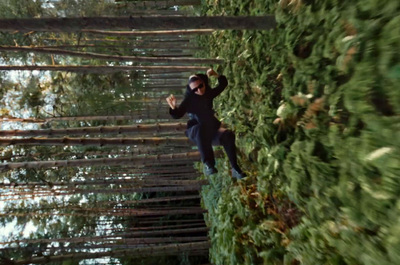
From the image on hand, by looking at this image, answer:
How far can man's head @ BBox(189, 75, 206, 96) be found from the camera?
3.95 meters

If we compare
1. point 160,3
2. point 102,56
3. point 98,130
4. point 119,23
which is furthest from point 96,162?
point 160,3

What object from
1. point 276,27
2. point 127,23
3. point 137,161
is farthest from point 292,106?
point 137,161

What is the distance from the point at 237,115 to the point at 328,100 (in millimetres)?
2509

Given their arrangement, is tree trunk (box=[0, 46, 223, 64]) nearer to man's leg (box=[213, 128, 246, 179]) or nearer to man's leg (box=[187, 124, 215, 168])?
man's leg (box=[187, 124, 215, 168])

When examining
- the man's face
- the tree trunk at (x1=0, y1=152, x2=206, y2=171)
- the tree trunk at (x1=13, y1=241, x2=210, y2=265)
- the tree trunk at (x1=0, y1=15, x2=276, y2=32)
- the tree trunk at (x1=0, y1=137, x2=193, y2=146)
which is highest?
the tree trunk at (x1=0, y1=15, x2=276, y2=32)

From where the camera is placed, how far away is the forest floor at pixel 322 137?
193 cm

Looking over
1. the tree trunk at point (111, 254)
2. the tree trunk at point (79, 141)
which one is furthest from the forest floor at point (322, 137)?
the tree trunk at point (111, 254)

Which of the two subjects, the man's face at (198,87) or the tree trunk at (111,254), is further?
the tree trunk at (111,254)

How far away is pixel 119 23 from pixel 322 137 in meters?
2.02

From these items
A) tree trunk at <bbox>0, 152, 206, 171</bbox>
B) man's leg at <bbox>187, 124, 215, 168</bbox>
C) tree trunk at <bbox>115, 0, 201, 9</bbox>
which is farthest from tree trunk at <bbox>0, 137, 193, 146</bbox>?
tree trunk at <bbox>115, 0, 201, 9</bbox>

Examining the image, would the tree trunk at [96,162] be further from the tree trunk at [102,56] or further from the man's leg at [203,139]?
the tree trunk at [102,56]

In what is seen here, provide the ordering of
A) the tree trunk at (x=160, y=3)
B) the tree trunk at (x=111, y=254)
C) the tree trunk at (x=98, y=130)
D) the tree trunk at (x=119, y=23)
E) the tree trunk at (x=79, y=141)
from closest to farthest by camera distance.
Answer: the tree trunk at (x=119, y=23) → the tree trunk at (x=79, y=141) → the tree trunk at (x=98, y=130) → the tree trunk at (x=111, y=254) → the tree trunk at (x=160, y=3)

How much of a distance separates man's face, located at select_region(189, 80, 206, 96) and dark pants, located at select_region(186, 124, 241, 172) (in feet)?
1.42

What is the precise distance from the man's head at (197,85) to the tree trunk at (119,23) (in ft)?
3.06
